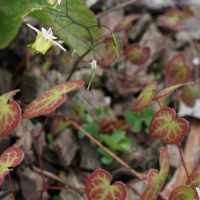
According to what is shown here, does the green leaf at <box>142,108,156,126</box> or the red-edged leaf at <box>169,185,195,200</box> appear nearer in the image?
the red-edged leaf at <box>169,185,195,200</box>

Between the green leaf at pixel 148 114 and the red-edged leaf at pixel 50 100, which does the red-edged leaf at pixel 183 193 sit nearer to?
the red-edged leaf at pixel 50 100

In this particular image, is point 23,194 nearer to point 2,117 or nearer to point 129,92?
point 2,117

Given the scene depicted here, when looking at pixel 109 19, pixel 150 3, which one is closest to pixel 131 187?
pixel 109 19

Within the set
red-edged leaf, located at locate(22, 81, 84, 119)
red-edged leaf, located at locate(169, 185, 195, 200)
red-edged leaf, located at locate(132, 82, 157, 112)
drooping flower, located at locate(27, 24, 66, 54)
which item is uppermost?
drooping flower, located at locate(27, 24, 66, 54)

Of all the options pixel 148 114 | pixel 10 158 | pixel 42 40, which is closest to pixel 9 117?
pixel 10 158

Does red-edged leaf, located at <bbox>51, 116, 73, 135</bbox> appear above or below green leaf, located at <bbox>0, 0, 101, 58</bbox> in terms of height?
below

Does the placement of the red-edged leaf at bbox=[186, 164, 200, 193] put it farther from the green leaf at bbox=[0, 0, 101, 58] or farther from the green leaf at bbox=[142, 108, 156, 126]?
the green leaf at bbox=[0, 0, 101, 58]

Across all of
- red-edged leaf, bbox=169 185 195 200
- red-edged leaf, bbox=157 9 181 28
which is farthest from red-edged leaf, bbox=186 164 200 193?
red-edged leaf, bbox=157 9 181 28
